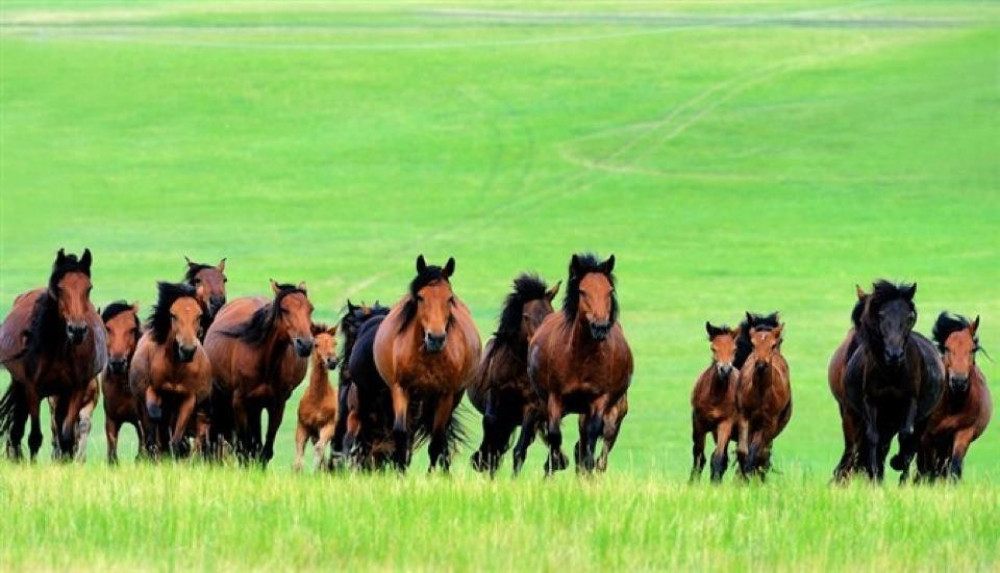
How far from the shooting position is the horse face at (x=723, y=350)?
1909 cm

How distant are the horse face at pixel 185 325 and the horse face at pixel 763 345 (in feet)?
13.8

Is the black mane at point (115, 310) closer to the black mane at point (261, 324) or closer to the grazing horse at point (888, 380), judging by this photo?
the black mane at point (261, 324)

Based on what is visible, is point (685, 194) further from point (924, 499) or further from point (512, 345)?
point (924, 499)

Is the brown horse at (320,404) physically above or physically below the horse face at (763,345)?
below

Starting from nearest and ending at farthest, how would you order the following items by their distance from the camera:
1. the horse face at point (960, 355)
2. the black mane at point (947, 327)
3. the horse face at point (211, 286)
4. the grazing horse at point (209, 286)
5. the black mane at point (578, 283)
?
1. the black mane at point (578, 283)
2. the horse face at point (960, 355)
3. the black mane at point (947, 327)
4. the grazing horse at point (209, 286)
5. the horse face at point (211, 286)

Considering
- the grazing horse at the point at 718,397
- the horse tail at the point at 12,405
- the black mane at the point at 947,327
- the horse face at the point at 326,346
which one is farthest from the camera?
the horse face at the point at 326,346

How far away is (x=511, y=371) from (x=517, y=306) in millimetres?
493

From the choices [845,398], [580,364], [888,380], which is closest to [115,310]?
[580,364]

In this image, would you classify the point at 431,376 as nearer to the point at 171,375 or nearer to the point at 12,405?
the point at 171,375

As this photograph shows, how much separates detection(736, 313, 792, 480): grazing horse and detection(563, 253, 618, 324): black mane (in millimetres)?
2315

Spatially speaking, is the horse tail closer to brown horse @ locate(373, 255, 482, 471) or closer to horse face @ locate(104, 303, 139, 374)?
horse face @ locate(104, 303, 139, 374)

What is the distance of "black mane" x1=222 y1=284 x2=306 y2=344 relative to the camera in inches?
716

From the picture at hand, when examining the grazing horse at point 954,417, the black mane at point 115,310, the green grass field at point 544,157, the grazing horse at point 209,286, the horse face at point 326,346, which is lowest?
the grazing horse at point 954,417

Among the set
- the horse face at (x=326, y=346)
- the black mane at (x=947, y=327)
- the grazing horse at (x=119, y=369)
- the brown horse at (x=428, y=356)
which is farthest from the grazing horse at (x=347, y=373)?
the black mane at (x=947, y=327)
